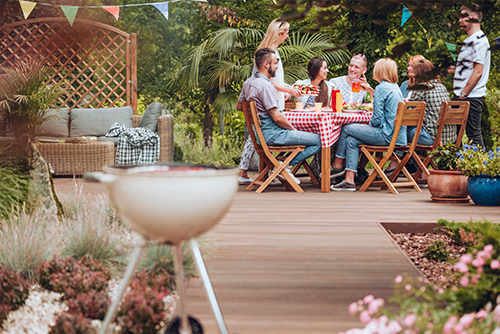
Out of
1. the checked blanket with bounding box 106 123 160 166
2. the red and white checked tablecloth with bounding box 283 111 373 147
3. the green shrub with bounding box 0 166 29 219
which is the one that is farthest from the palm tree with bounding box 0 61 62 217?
the checked blanket with bounding box 106 123 160 166

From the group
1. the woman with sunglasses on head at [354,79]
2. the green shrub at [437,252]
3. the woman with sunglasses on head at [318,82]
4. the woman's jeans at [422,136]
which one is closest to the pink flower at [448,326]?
the green shrub at [437,252]

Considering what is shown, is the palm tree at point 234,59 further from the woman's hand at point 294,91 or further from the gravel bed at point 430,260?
the gravel bed at point 430,260

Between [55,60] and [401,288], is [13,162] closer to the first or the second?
[401,288]

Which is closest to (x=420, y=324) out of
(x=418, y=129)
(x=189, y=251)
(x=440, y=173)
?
(x=189, y=251)

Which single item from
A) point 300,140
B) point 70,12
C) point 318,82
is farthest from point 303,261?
point 70,12

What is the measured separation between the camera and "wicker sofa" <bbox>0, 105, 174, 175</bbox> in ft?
18.0

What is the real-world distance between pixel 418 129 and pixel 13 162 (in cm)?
312

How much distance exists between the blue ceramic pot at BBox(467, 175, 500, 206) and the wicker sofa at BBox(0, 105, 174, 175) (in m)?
3.41

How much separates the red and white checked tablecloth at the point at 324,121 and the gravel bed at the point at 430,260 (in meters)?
1.49

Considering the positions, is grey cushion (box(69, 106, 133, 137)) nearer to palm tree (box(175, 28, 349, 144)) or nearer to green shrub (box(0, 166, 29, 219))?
palm tree (box(175, 28, 349, 144))

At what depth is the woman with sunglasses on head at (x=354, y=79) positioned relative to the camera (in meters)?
5.12

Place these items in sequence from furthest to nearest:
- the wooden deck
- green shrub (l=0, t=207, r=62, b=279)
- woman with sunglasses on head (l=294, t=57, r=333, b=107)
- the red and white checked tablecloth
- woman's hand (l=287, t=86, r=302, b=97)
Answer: woman with sunglasses on head (l=294, t=57, r=333, b=107), woman's hand (l=287, t=86, r=302, b=97), the red and white checked tablecloth, green shrub (l=0, t=207, r=62, b=279), the wooden deck

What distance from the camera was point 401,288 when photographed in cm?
176

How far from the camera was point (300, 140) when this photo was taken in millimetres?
4176
